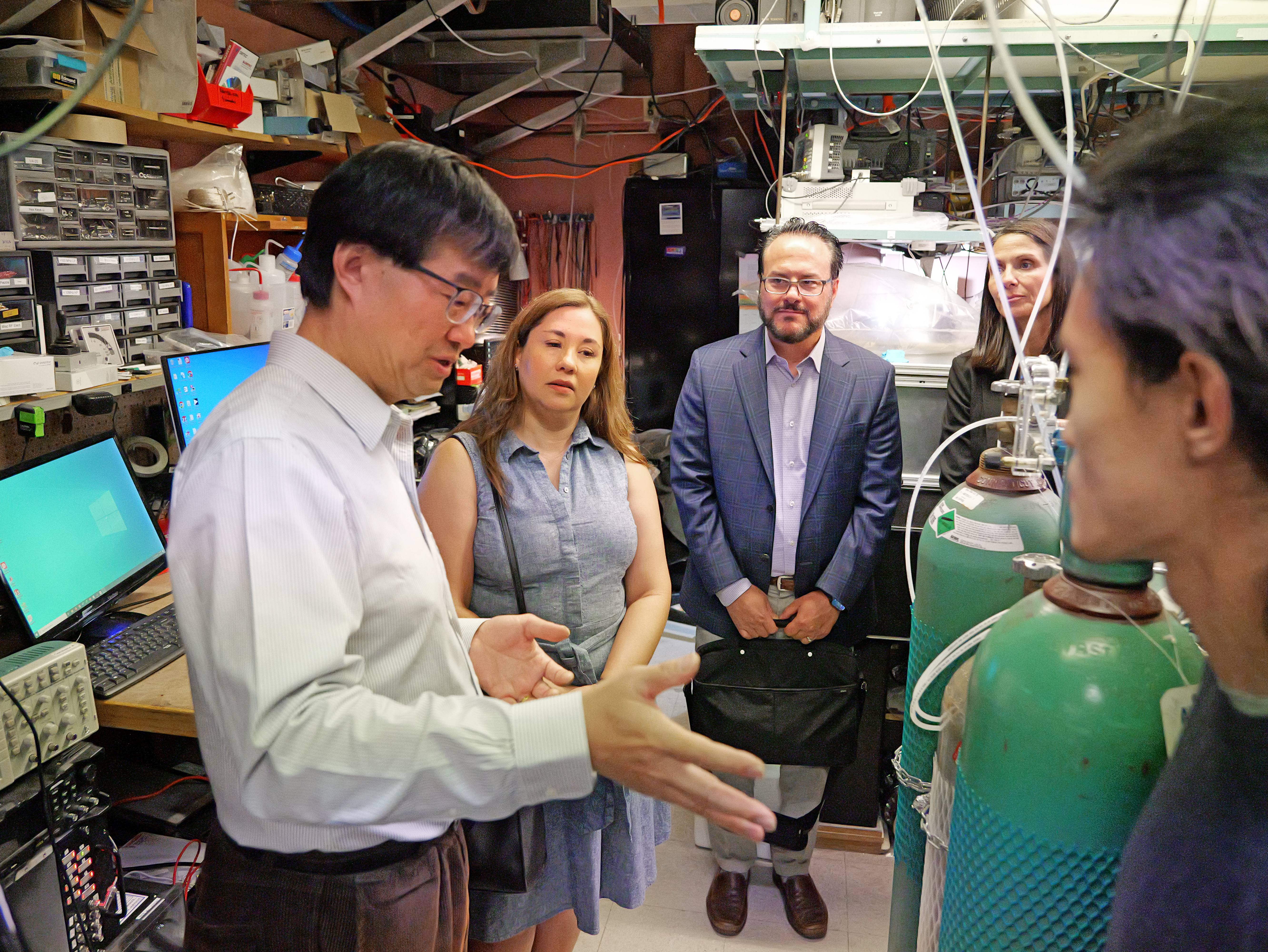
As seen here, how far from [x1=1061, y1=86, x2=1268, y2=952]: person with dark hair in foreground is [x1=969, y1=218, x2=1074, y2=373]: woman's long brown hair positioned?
1.48 meters

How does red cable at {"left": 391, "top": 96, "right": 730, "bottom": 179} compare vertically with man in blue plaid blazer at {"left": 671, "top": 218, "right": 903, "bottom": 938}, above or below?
above

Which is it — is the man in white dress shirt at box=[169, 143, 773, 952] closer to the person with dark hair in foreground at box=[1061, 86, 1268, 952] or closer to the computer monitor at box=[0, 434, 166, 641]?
the person with dark hair in foreground at box=[1061, 86, 1268, 952]

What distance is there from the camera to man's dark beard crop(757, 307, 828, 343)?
88.7 inches

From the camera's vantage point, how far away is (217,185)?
2.69 metres

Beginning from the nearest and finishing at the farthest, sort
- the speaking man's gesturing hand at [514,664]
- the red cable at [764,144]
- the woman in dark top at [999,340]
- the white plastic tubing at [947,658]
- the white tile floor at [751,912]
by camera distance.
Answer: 1. the white plastic tubing at [947,658]
2. the speaking man's gesturing hand at [514,664]
3. the woman in dark top at [999,340]
4. the white tile floor at [751,912]
5. the red cable at [764,144]

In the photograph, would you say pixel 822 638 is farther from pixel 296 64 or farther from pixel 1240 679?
pixel 296 64

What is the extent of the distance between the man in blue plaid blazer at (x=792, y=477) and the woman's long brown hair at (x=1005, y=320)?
0.23 m

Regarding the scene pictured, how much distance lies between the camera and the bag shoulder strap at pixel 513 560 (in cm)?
174

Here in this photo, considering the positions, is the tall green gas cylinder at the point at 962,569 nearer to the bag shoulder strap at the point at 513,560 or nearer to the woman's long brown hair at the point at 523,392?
the bag shoulder strap at the point at 513,560

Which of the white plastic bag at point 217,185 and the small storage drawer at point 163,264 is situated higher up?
the white plastic bag at point 217,185

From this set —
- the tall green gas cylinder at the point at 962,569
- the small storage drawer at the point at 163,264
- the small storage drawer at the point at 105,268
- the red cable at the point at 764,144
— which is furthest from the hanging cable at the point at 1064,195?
the red cable at the point at 764,144

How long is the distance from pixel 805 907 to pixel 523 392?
1510 mm

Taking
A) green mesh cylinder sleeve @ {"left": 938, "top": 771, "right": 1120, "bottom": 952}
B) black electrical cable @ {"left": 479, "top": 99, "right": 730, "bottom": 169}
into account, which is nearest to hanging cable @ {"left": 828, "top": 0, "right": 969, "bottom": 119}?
green mesh cylinder sleeve @ {"left": 938, "top": 771, "right": 1120, "bottom": 952}

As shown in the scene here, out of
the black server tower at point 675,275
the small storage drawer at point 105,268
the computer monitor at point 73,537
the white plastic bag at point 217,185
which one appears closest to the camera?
the computer monitor at point 73,537
